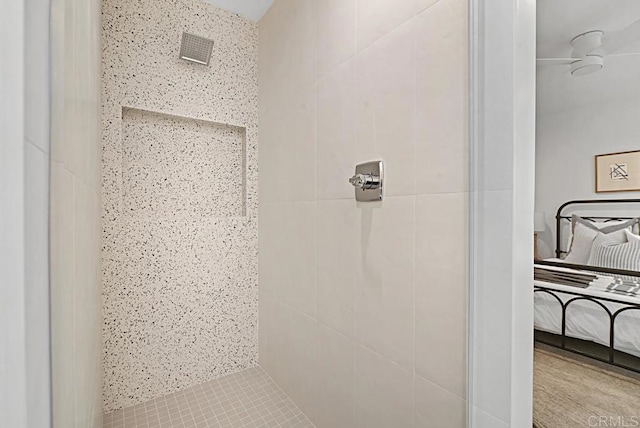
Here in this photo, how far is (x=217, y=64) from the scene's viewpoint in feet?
6.27

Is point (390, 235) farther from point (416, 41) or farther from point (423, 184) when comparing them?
point (416, 41)

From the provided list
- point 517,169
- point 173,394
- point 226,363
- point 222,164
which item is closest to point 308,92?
point 222,164

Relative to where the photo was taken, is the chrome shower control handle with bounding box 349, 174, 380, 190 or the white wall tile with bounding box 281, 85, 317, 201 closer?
the chrome shower control handle with bounding box 349, 174, 380, 190

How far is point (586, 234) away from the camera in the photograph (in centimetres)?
180

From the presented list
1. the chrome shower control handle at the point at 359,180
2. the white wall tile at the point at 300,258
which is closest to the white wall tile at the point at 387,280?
the chrome shower control handle at the point at 359,180

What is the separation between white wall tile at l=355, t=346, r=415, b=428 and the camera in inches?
40.0

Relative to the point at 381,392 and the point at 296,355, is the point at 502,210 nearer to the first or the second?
the point at 381,392

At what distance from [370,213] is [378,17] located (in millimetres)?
713

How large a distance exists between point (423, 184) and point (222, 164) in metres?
1.44

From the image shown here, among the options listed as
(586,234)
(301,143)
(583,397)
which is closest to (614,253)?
(586,234)

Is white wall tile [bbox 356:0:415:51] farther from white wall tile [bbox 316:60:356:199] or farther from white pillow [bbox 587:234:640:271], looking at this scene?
white pillow [bbox 587:234:640:271]

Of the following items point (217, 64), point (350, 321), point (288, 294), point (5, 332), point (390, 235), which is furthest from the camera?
point (217, 64)

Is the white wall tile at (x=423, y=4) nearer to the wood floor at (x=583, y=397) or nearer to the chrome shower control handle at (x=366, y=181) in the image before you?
the chrome shower control handle at (x=366, y=181)

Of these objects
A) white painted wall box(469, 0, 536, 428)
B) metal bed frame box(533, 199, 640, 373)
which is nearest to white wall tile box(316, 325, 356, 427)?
white painted wall box(469, 0, 536, 428)
